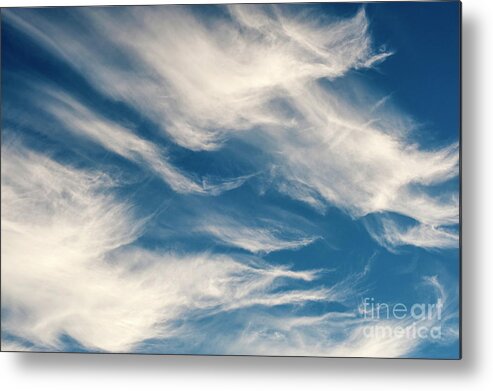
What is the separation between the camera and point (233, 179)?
2.36 metres

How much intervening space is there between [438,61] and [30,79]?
1.37 metres

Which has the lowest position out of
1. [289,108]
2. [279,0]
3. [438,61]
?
[289,108]

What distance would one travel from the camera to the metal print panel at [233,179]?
231 centimetres

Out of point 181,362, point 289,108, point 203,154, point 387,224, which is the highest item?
point 289,108

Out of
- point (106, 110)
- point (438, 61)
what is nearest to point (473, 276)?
point (438, 61)

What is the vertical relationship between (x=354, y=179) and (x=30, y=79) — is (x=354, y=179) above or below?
below

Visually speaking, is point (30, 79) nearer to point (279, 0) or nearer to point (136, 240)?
point (136, 240)

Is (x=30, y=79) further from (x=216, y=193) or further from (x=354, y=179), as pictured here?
(x=354, y=179)

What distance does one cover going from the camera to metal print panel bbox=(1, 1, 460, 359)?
2309 mm

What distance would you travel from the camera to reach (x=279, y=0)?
94.3 inches

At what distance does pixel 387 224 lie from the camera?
231 cm

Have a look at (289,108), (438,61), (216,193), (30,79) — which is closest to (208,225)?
(216,193)

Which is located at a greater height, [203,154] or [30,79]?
[30,79]

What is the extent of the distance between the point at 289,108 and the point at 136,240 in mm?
679
